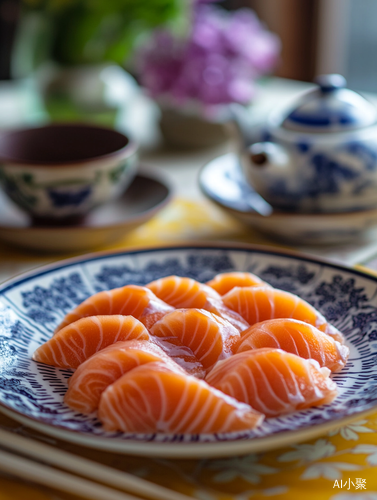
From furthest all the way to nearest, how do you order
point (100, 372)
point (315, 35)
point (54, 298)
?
1. point (315, 35)
2. point (54, 298)
3. point (100, 372)

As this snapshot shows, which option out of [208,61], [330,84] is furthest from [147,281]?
[208,61]

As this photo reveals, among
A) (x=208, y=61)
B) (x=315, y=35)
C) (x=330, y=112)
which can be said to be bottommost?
(x=330, y=112)

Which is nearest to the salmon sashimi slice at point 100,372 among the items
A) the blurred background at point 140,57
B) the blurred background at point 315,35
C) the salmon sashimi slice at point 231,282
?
the salmon sashimi slice at point 231,282

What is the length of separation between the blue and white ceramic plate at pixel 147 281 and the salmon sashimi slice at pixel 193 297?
0.13 metres

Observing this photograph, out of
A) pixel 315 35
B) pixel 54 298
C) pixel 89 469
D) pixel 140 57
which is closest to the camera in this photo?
pixel 89 469

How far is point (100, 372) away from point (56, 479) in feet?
0.44

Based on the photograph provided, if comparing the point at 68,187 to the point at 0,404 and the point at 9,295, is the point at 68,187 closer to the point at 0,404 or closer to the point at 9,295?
the point at 9,295

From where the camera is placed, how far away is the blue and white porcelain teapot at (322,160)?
3.85 ft

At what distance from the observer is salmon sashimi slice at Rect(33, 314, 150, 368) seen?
0.75m

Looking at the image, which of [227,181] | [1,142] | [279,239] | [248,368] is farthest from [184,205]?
[248,368]

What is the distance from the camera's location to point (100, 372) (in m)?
0.67

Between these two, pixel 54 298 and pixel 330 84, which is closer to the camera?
pixel 54 298

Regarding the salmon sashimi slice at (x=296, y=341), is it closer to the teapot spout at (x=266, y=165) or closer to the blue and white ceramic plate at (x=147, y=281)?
the blue and white ceramic plate at (x=147, y=281)

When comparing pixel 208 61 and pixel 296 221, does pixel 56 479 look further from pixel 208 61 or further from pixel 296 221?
pixel 208 61
